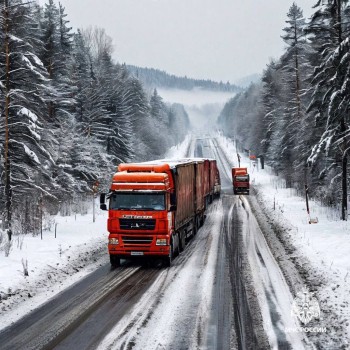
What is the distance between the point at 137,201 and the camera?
15.0 meters

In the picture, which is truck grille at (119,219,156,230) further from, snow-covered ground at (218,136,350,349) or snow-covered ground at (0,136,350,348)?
snow-covered ground at (218,136,350,349)

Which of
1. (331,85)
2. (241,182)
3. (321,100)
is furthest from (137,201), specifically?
(241,182)

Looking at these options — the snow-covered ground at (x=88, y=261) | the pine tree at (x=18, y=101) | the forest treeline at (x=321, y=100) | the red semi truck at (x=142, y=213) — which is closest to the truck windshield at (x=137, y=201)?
the red semi truck at (x=142, y=213)

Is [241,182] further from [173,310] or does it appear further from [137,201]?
[173,310]

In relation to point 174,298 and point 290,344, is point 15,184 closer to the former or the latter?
point 174,298

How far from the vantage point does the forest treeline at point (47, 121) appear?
1942 centimetres

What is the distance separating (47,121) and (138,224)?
16945 millimetres

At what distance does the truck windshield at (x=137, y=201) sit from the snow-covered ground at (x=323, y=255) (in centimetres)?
527

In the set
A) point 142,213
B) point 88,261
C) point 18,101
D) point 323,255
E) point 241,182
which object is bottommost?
point 88,261

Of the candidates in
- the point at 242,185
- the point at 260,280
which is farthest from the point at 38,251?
the point at 242,185

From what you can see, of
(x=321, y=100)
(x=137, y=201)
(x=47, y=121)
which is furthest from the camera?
(x=47, y=121)

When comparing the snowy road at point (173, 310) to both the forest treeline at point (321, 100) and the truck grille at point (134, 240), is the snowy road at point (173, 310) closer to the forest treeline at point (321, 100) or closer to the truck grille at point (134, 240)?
the truck grille at point (134, 240)

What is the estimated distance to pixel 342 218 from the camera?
870 inches

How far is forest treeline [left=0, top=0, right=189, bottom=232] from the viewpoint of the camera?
19422 millimetres
